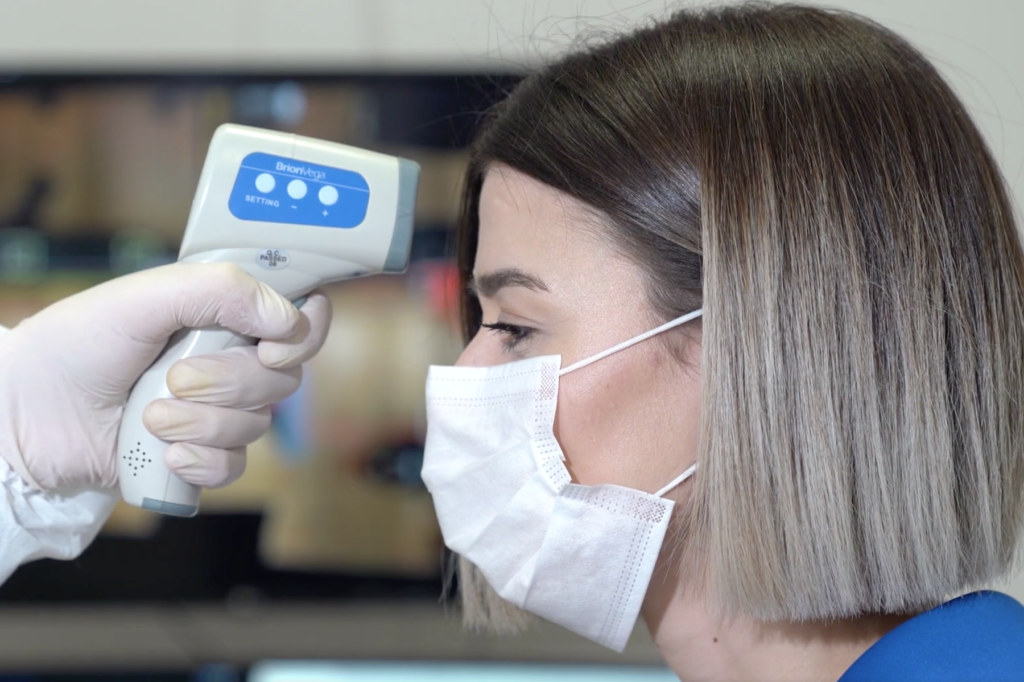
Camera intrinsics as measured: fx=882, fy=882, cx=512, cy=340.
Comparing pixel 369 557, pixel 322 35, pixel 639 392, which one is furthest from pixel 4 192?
pixel 639 392

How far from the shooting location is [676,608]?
36.2 inches

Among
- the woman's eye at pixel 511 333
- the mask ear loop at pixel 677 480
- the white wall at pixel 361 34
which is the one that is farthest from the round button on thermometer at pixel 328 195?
the white wall at pixel 361 34

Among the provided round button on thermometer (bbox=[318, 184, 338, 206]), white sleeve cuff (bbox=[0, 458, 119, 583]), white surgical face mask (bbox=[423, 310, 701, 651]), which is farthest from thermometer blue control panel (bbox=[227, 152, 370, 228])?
white sleeve cuff (bbox=[0, 458, 119, 583])

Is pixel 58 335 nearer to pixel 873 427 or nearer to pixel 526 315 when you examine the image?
pixel 526 315

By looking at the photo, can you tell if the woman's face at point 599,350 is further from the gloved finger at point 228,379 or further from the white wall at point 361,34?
the white wall at point 361,34

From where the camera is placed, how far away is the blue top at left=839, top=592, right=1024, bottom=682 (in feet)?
2.51

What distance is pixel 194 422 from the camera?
3.13 feet

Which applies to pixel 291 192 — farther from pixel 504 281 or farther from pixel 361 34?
pixel 361 34

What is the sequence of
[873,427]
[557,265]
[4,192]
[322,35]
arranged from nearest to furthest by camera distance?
1. [873,427]
2. [557,265]
3. [4,192]
4. [322,35]

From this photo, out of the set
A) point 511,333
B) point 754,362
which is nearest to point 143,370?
point 511,333

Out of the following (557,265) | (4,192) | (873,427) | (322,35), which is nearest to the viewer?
(873,427)

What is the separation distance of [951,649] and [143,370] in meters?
0.87

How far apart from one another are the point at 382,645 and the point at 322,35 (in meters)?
1.23

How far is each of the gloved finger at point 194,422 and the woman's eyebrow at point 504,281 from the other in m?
0.31
